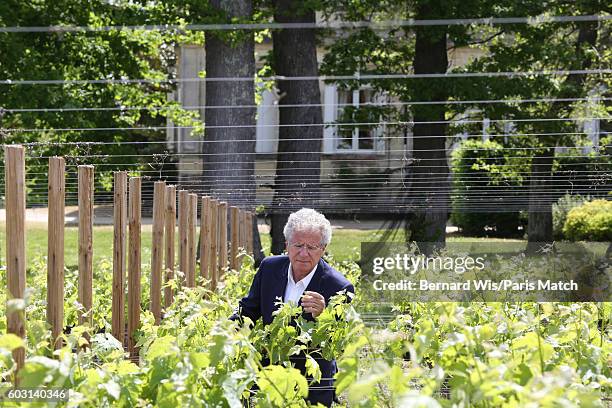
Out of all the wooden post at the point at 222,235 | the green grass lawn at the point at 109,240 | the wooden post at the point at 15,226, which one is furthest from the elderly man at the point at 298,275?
the green grass lawn at the point at 109,240

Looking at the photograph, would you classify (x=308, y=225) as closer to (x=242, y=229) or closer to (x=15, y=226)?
(x=15, y=226)

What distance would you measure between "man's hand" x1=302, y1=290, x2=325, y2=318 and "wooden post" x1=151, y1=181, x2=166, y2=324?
2.32 metres

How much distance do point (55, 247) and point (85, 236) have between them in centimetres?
59

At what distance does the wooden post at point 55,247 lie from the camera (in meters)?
4.16

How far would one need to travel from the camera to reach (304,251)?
4258 mm

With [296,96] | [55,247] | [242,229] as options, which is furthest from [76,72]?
[55,247]

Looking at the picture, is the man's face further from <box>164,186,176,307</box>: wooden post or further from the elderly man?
<box>164,186,176,307</box>: wooden post

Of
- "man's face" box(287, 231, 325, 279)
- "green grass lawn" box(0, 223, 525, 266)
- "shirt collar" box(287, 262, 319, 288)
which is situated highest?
"man's face" box(287, 231, 325, 279)

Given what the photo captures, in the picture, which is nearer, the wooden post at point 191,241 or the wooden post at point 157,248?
the wooden post at point 157,248

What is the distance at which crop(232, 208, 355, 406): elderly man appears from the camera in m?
4.23

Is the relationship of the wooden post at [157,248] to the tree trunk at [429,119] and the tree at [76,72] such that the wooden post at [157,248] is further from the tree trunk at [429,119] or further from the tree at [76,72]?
A: the tree trunk at [429,119]

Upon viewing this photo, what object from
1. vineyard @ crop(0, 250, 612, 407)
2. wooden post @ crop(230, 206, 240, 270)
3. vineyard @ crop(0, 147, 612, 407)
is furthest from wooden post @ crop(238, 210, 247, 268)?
vineyard @ crop(0, 250, 612, 407)

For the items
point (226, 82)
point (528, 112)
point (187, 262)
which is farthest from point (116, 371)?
point (528, 112)

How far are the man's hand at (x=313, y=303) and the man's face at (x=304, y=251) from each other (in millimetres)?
375
